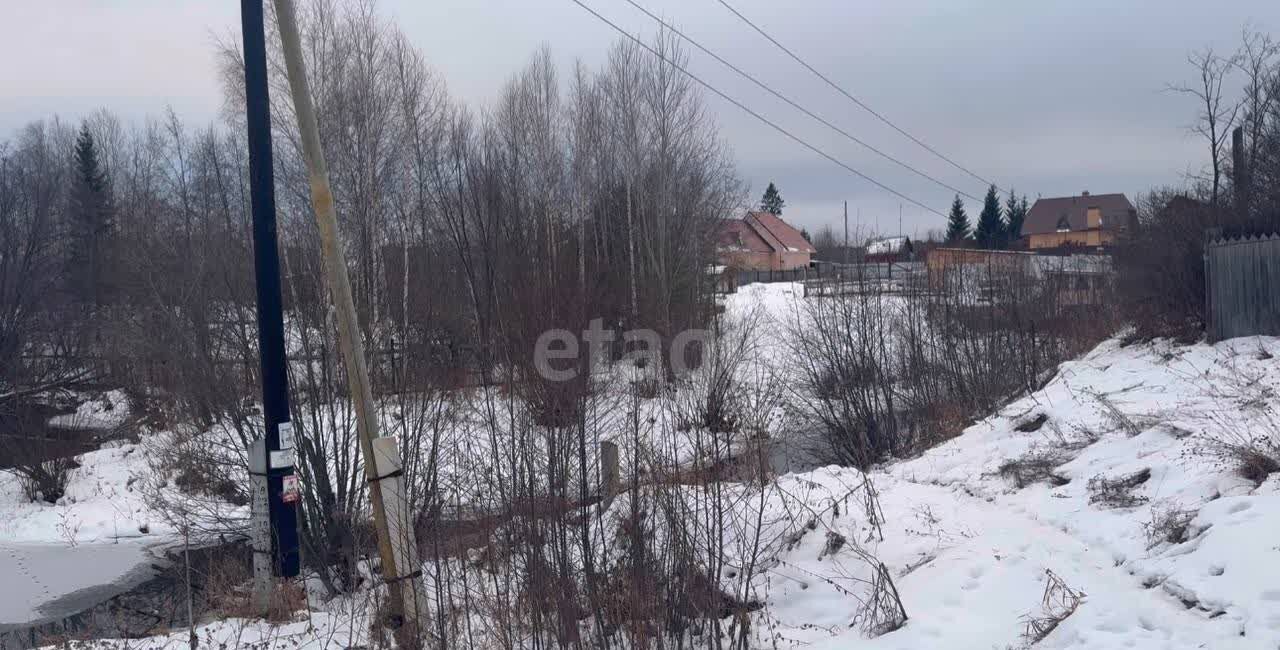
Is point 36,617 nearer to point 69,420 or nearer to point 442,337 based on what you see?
point 442,337

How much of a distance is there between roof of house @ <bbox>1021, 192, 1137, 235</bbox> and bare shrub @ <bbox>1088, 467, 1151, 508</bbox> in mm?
66738

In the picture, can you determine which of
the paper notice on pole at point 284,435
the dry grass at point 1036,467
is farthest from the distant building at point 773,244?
the paper notice on pole at point 284,435

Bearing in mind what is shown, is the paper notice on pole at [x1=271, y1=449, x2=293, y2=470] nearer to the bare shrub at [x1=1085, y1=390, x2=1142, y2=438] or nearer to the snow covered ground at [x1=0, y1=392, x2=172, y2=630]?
the snow covered ground at [x1=0, y1=392, x2=172, y2=630]

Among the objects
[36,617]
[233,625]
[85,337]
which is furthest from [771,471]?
[85,337]

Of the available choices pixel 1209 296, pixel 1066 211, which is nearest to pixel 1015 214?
pixel 1066 211

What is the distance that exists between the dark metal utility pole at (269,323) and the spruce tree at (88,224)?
25.5m

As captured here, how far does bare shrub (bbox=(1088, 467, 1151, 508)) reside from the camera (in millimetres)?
8258

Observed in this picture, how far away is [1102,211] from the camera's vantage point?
2776 inches

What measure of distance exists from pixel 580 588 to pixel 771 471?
2.63 m

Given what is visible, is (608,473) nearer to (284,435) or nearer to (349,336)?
(349,336)

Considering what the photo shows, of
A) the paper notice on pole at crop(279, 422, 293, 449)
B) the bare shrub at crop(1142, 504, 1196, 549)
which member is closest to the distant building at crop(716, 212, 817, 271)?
the paper notice on pole at crop(279, 422, 293, 449)

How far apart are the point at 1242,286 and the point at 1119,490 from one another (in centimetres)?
1031

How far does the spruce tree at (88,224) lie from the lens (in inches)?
1293

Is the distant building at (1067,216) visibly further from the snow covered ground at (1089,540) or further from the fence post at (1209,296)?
the snow covered ground at (1089,540)
